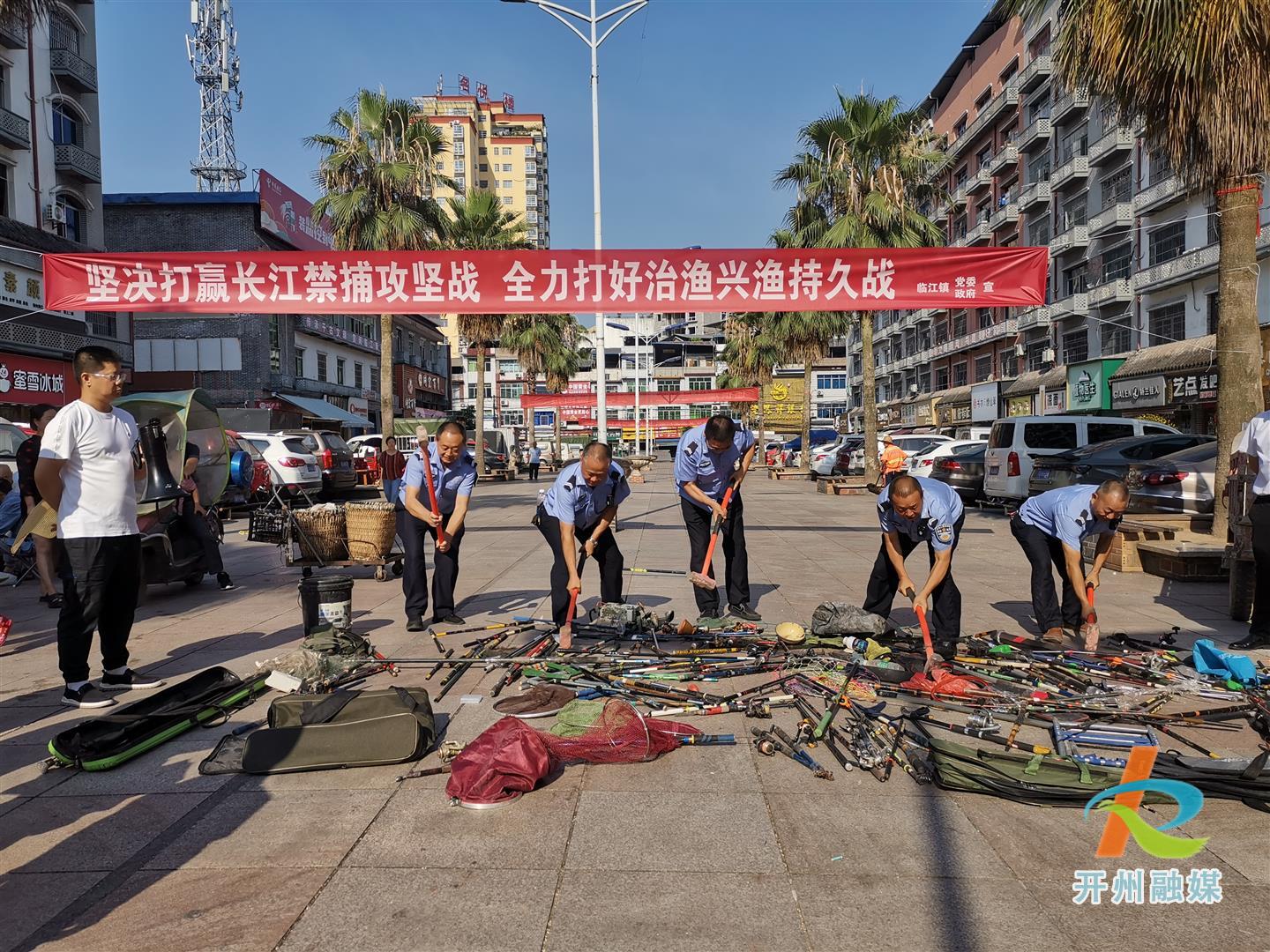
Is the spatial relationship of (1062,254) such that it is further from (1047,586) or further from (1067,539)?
(1067,539)

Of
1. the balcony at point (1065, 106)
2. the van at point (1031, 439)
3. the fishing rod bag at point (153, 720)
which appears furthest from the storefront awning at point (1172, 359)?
the fishing rod bag at point (153, 720)

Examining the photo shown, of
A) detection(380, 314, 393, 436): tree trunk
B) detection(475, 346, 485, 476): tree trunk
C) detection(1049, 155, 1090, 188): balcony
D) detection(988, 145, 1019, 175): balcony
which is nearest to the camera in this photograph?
detection(380, 314, 393, 436): tree trunk

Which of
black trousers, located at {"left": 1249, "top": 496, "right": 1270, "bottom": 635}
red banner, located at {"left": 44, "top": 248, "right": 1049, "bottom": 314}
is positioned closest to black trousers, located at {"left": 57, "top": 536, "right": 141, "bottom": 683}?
red banner, located at {"left": 44, "top": 248, "right": 1049, "bottom": 314}

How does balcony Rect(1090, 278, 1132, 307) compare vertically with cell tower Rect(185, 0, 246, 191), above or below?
below

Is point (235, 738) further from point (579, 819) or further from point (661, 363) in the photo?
point (661, 363)

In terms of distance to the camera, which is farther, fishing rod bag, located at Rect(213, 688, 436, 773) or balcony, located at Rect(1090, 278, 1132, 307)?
balcony, located at Rect(1090, 278, 1132, 307)

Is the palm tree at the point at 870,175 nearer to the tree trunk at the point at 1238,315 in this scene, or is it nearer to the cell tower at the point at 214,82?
the tree trunk at the point at 1238,315

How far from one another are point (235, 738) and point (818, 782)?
9.15 feet

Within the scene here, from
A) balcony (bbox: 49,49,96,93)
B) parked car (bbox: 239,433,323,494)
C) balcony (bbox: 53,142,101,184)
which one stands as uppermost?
balcony (bbox: 49,49,96,93)

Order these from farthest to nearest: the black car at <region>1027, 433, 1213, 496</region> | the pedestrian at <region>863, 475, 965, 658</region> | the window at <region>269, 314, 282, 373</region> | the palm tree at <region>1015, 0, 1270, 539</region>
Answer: the window at <region>269, 314, 282, 373</region> → the black car at <region>1027, 433, 1213, 496</region> → the palm tree at <region>1015, 0, 1270, 539</region> → the pedestrian at <region>863, 475, 965, 658</region>

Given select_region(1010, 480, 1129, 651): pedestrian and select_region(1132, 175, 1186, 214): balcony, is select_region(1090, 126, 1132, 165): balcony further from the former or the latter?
select_region(1010, 480, 1129, 651): pedestrian

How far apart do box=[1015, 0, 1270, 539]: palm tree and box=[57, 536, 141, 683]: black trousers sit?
1074 centimetres

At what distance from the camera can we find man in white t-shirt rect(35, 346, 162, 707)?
4.85m

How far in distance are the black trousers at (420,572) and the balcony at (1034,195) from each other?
39.9 metres
